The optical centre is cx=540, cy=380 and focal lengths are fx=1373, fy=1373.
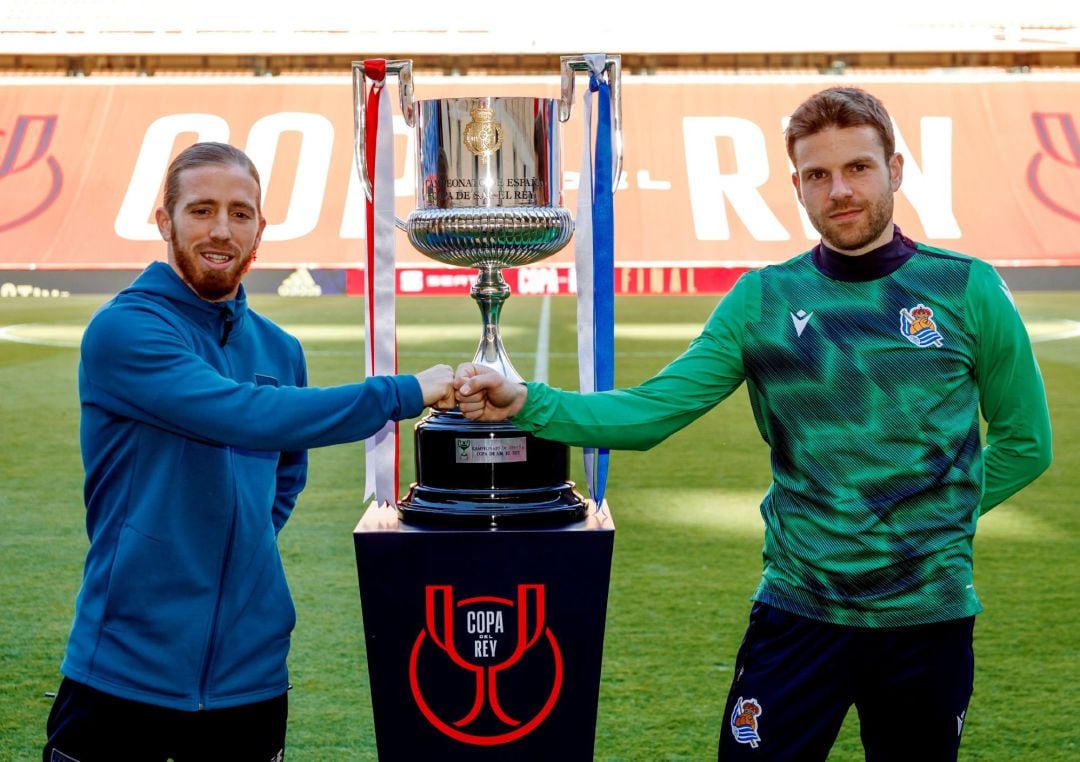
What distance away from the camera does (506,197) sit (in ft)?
6.93

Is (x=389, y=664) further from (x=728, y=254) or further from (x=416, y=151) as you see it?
(x=728, y=254)

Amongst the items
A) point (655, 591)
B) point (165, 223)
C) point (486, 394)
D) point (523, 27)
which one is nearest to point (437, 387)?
point (486, 394)

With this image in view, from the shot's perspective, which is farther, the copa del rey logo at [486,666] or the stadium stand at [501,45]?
the stadium stand at [501,45]

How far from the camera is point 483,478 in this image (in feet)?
6.90

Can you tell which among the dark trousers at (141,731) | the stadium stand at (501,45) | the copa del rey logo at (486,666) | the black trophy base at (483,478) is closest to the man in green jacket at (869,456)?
the black trophy base at (483,478)

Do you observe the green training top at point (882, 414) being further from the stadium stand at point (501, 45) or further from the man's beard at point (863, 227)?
the stadium stand at point (501, 45)

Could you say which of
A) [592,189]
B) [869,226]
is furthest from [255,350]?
[869,226]

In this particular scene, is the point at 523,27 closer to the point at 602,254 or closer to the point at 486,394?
the point at 602,254

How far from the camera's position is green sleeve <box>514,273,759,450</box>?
1.94 metres

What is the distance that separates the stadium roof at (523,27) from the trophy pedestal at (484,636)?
16.1m

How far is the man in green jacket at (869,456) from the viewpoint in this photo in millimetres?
1828

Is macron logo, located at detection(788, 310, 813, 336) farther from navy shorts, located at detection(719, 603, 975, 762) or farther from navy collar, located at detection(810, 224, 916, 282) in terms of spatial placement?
navy shorts, located at detection(719, 603, 975, 762)

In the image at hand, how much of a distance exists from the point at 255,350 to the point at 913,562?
0.94 m

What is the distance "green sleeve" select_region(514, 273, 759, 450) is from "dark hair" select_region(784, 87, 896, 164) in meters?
0.23
